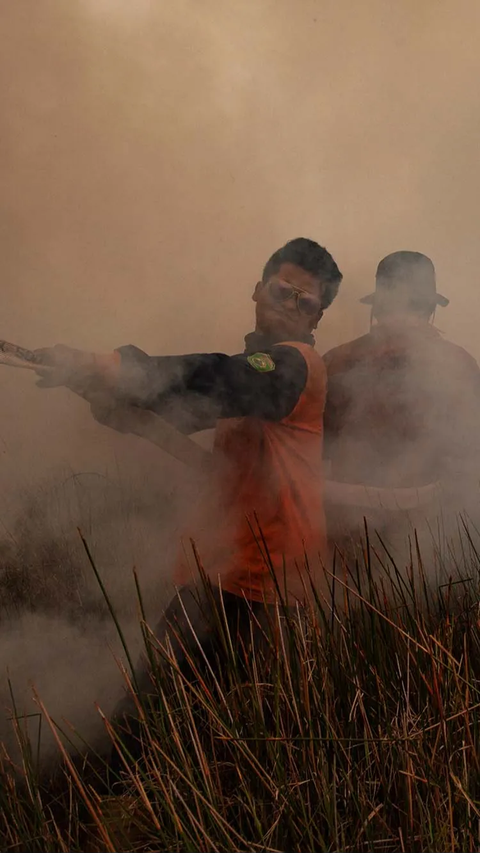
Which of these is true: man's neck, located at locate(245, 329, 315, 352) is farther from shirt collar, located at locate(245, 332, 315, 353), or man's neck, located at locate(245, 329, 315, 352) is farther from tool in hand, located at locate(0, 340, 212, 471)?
tool in hand, located at locate(0, 340, 212, 471)

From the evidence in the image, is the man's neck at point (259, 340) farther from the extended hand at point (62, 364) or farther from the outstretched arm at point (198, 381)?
the extended hand at point (62, 364)

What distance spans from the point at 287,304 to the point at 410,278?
0.22 metres

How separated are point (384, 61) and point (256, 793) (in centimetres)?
115

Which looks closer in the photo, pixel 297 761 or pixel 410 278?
pixel 297 761

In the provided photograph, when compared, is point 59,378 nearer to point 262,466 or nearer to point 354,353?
point 262,466

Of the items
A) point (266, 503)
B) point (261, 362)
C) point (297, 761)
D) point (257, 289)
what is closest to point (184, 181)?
point (257, 289)

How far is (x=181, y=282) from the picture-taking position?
4.34ft

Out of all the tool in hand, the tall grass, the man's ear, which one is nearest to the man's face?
the man's ear

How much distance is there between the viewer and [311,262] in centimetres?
137

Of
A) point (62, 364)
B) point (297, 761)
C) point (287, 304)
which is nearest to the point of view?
point (297, 761)

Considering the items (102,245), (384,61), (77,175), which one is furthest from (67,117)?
(384,61)

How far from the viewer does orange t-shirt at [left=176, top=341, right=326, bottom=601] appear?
1.28 m

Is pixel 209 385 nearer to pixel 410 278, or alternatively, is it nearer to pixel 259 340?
pixel 259 340

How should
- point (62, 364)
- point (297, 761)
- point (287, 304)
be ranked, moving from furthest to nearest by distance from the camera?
point (287, 304) < point (62, 364) < point (297, 761)
